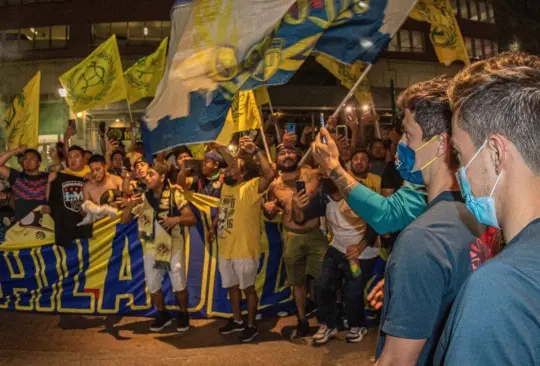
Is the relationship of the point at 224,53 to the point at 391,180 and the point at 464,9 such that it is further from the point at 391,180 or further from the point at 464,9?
the point at 464,9

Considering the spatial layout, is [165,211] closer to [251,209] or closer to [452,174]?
[251,209]

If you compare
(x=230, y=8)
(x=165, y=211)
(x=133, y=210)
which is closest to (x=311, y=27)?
(x=230, y=8)

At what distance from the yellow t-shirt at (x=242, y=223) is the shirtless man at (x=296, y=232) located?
204 mm

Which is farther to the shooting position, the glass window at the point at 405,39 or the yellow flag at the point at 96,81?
the glass window at the point at 405,39

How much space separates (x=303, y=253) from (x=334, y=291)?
61 centimetres

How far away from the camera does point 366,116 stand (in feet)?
29.6

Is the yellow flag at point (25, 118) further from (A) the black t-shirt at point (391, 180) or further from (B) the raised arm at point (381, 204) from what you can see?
(B) the raised arm at point (381, 204)

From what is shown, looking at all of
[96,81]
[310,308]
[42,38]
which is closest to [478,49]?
[42,38]

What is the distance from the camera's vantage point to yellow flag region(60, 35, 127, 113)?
8.38 m

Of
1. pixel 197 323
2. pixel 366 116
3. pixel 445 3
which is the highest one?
pixel 445 3

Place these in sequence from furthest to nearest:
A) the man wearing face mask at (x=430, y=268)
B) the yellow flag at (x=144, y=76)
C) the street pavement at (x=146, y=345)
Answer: the yellow flag at (x=144, y=76), the street pavement at (x=146, y=345), the man wearing face mask at (x=430, y=268)

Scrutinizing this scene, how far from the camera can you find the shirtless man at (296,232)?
645cm

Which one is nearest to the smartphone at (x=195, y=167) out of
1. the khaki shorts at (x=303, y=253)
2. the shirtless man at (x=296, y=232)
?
the shirtless man at (x=296, y=232)

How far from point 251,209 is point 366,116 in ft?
11.3
